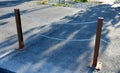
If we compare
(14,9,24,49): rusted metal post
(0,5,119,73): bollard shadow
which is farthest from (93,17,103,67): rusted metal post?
(14,9,24,49): rusted metal post

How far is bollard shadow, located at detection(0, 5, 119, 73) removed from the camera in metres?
5.66

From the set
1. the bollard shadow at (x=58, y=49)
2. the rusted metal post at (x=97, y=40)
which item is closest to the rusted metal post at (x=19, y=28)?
the bollard shadow at (x=58, y=49)

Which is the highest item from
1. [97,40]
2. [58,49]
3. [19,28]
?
[19,28]

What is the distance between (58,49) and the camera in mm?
6844

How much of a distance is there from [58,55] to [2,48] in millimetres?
2106

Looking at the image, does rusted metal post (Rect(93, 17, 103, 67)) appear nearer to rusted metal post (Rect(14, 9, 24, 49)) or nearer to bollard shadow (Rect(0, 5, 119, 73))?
bollard shadow (Rect(0, 5, 119, 73))

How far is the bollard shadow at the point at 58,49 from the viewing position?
566 centimetres

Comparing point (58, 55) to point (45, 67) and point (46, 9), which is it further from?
point (46, 9)

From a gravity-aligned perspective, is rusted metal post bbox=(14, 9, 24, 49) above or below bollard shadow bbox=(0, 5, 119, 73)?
above

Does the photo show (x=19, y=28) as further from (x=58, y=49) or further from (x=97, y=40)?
(x=97, y=40)

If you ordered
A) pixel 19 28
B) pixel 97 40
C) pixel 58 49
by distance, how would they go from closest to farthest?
1. pixel 97 40
2. pixel 19 28
3. pixel 58 49

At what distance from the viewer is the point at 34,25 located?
9680 millimetres

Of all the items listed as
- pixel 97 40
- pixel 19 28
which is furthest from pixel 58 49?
pixel 97 40

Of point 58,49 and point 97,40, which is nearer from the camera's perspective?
point 97,40
